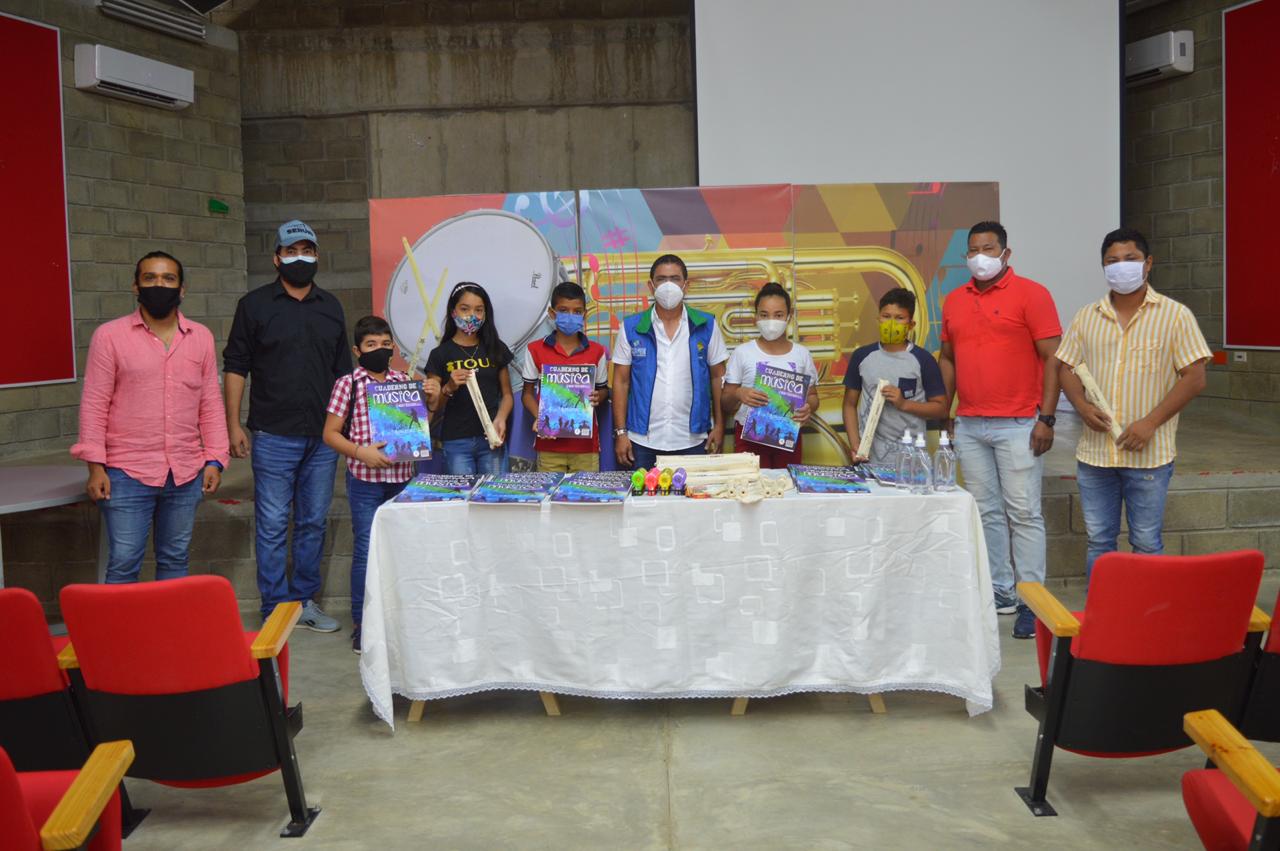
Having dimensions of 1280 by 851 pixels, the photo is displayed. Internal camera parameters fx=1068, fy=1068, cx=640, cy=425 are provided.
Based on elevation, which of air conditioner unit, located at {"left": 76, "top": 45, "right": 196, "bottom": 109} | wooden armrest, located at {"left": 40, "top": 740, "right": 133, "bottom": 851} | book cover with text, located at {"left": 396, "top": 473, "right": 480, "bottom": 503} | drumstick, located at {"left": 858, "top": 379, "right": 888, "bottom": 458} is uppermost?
air conditioner unit, located at {"left": 76, "top": 45, "right": 196, "bottom": 109}

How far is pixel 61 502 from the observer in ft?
13.9

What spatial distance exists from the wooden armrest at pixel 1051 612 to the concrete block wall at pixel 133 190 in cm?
639

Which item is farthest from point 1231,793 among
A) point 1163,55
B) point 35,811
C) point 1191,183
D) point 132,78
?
point 132,78

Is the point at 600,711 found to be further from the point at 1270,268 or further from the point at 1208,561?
the point at 1270,268

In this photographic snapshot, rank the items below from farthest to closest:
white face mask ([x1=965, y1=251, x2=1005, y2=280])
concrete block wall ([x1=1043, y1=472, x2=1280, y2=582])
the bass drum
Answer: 1. the bass drum
2. concrete block wall ([x1=1043, y1=472, x2=1280, y2=582])
3. white face mask ([x1=965, y1=251, x2=1005, y2=280])

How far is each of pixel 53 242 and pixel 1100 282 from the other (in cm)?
702

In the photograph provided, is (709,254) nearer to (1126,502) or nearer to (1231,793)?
(1126,502)

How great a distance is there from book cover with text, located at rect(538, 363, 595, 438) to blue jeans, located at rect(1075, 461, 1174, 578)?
191cm

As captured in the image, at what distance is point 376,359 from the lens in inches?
163

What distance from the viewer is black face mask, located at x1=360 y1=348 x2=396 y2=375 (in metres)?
4.13

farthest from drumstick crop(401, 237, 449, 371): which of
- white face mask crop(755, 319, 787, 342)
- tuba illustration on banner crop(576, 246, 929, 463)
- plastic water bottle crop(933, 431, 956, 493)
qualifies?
plastic water bottle crop(933, 431, 956, 493)

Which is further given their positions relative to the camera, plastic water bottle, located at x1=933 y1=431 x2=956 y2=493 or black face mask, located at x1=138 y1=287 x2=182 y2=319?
black face mask, located at x1=138 y1=287 x2=182 y2=319

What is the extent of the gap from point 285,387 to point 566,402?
117 centimetres

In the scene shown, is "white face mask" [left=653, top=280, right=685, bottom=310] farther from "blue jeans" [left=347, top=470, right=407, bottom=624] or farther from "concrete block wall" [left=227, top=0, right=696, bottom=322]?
"concrete block wall" [left=227, top=0, right=696, bottom=322]
